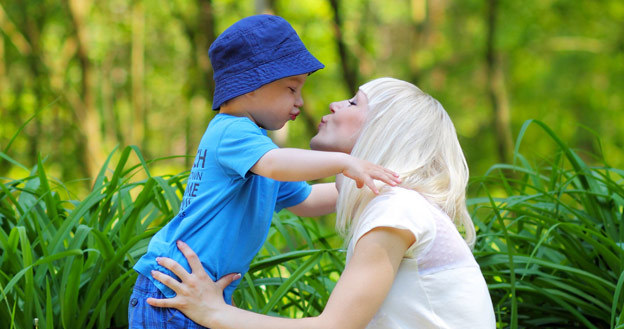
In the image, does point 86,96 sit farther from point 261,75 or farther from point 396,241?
point 396,241

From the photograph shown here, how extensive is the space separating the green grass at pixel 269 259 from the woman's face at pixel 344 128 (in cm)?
43

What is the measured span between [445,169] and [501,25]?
11.7 m

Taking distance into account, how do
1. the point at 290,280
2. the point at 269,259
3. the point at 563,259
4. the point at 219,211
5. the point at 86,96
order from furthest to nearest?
the point at 86,96 → the point at 563,259 → the point at 269,259 → the point at 290,280 → the point at 219,211

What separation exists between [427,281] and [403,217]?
0.20 meters

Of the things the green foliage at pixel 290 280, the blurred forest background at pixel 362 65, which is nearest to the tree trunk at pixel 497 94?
the blurred forest background at pixel 362 65

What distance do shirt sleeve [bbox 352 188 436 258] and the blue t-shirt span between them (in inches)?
12.4

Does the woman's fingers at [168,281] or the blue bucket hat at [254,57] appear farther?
the blue bucket hat at [254,57]

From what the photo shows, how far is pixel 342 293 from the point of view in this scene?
1.61 metres

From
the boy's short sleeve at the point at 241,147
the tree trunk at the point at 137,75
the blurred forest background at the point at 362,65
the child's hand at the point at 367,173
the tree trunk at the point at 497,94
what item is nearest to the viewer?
the child's hand at the point at 367,173

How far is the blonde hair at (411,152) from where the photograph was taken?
183cm

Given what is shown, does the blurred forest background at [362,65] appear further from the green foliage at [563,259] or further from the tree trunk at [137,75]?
the green foliage at [563,259]

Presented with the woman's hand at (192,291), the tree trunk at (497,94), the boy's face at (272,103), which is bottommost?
the tree trunk at (497,94)

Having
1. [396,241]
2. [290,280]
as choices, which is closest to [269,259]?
[290,280]

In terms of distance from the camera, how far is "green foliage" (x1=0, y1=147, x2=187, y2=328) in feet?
6.72
